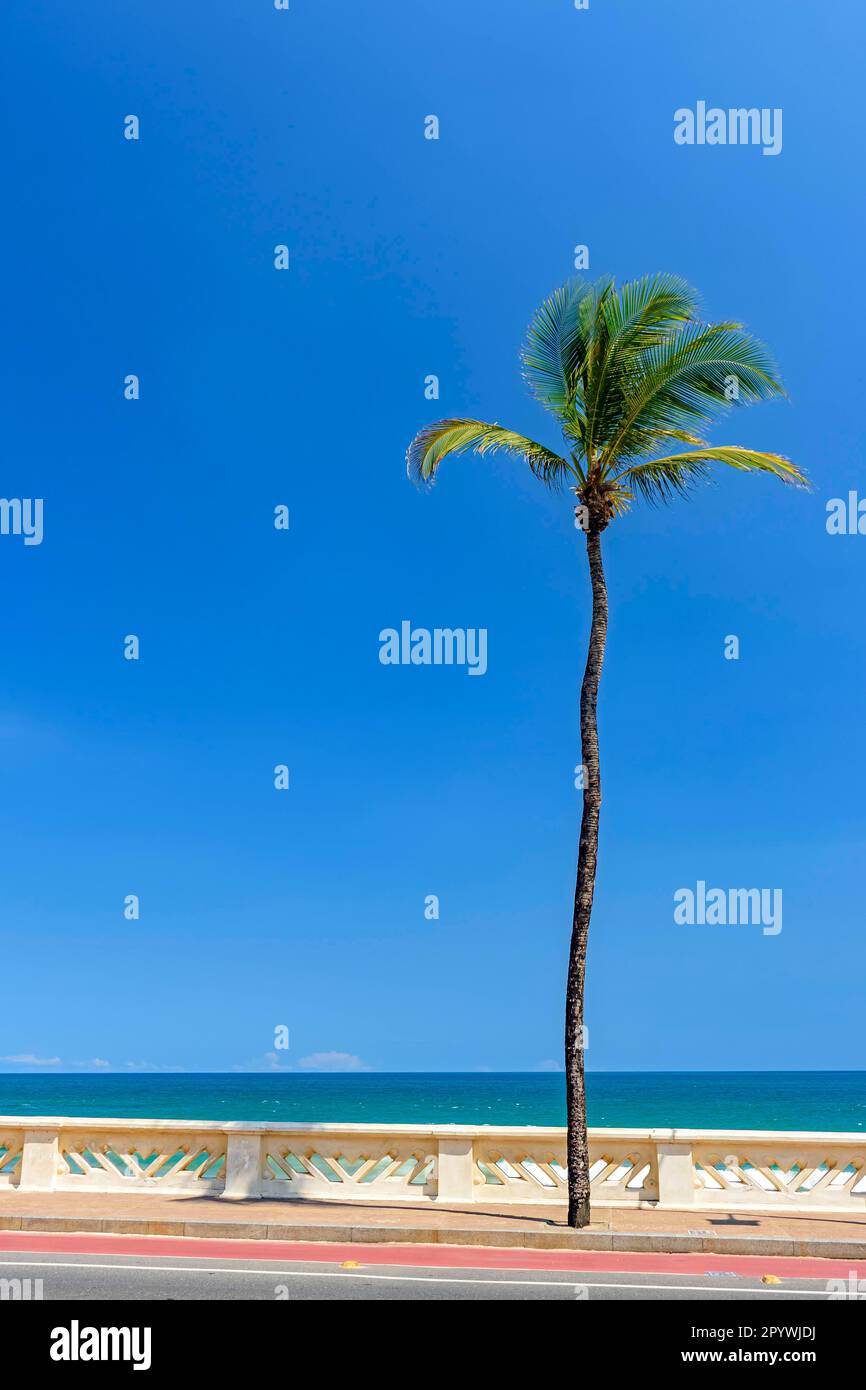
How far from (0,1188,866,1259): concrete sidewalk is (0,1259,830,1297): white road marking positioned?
56.4 inches

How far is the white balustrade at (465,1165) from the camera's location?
1376 centimetres

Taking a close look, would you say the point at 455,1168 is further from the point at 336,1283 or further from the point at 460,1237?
the point at 336,1283

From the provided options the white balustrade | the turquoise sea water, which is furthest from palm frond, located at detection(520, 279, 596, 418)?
the turquoise sea water

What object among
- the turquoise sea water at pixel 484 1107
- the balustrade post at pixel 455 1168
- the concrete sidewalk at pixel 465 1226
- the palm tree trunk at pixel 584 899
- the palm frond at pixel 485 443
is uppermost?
→ the palm frond at pixel 485 443

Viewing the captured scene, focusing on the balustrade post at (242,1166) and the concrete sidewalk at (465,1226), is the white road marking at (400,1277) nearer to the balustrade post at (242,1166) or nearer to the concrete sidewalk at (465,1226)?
the concrete sidewalk at (465,1226)

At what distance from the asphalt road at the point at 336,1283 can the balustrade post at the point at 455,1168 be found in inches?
132

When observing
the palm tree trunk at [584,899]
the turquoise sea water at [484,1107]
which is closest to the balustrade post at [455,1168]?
the palm tree trunk at [584,899]

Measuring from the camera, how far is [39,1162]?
47.9 feet

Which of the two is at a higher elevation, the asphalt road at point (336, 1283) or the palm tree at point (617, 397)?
the palm tree at point (617, 397)

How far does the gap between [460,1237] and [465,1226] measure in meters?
0.24
